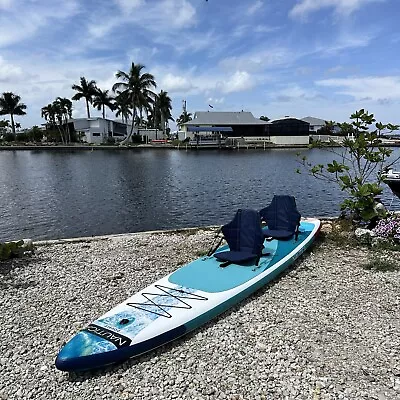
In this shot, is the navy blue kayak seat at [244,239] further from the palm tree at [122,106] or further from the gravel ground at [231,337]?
the palm tree at [122,106]

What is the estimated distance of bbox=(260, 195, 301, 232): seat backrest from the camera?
8138 mm

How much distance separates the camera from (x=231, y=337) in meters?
4.77

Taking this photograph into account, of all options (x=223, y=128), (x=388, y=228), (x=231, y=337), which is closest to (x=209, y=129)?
(x=223, y=128)

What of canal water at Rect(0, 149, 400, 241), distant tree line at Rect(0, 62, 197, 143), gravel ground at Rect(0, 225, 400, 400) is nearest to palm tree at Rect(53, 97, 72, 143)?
distant tree line at Rect(0, 62, 197, 143)

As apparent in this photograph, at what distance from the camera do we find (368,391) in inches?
149

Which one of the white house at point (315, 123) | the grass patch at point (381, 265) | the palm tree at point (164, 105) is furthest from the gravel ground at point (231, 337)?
the white house at point (315, 123)

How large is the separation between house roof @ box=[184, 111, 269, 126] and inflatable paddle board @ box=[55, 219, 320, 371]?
66.3 meters

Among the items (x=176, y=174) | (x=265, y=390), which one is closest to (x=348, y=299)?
(x=265, y=390)

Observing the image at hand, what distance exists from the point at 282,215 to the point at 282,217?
49 millimetres

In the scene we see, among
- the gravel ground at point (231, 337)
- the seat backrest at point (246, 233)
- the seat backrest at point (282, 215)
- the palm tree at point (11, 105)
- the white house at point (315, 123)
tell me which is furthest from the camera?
the white house at point (315, 123)

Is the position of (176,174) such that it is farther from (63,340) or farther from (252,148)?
(252,148)

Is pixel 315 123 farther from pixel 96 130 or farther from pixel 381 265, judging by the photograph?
pixel 381 265

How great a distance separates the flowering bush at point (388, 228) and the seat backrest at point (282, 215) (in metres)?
1.88

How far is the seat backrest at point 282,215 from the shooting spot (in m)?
8.14
